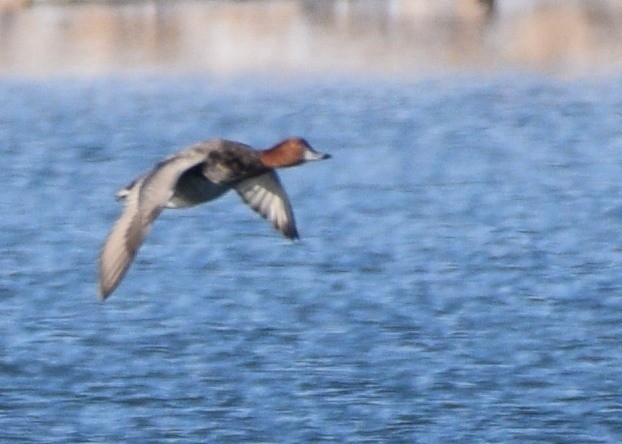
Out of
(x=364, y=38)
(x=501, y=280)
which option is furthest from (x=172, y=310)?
(x=364, y=38)

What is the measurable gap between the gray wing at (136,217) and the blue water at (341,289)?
2.55 metres

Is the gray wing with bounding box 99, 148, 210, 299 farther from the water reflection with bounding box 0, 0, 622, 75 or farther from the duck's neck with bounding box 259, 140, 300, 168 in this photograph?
the water reflection with bounding box 0, 0, 622, 75

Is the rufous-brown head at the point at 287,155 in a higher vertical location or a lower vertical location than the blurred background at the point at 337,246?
higher

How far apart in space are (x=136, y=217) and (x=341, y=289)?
560cm

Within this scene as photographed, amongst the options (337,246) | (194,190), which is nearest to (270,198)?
(194,190)

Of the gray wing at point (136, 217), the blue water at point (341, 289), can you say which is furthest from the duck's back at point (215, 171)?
the blue water at point (341, 289)

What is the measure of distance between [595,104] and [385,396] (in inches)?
429

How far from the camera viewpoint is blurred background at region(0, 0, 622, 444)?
970 centimetres

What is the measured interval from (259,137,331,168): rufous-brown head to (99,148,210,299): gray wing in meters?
0.34

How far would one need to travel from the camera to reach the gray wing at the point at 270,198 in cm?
761

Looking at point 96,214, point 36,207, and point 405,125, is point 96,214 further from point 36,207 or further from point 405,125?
point 405,125

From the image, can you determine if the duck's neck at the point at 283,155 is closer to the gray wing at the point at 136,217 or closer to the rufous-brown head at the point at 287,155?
the rufous-brown head at the point at 287,155

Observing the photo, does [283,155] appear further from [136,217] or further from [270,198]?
[136,217]

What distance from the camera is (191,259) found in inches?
524
